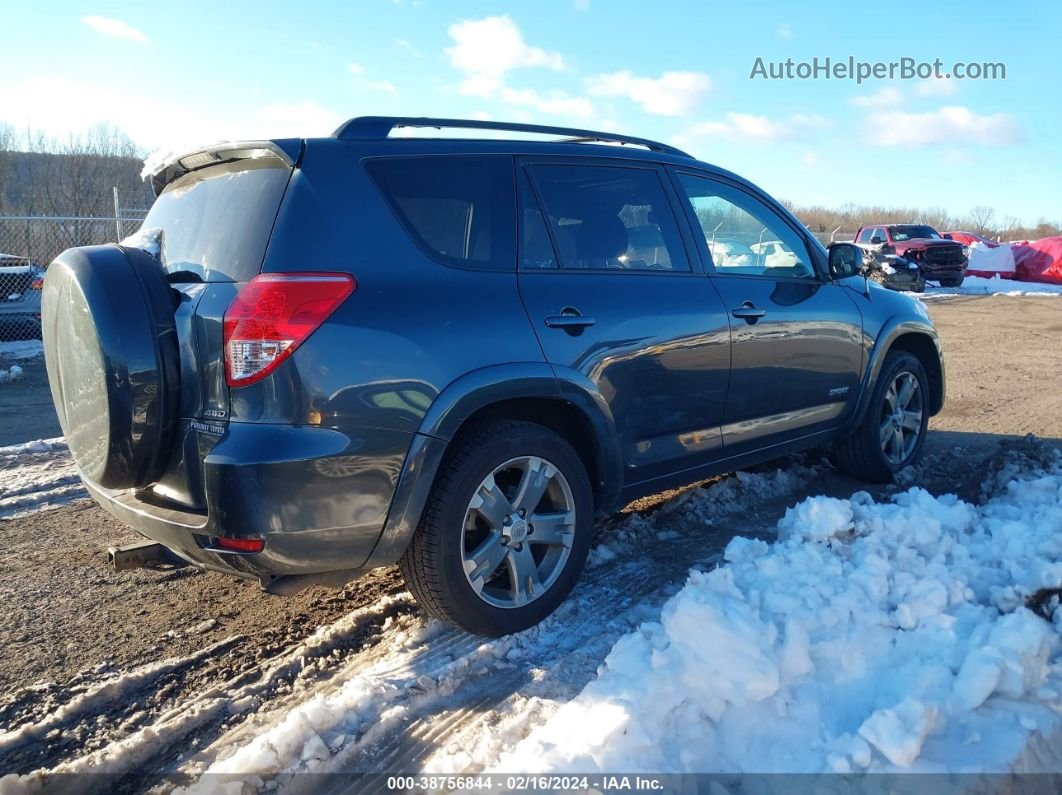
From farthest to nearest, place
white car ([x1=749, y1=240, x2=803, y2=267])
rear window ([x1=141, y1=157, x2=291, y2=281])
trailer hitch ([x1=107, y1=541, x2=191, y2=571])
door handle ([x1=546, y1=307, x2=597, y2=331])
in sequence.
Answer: white car ([x1=749, y1=240, x2=803, y2=267])
door handle ([x1=546, y1=307, x2=597, y2=331])
trailer hitch ([x1=107, y1=541, x2=191, y2=571])
rear window ([x1=141, y1=157, x2=291, y2=281])

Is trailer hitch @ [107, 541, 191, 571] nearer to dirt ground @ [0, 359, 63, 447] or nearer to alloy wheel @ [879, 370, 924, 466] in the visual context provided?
dirt ground @ [0, 359, 63, 447]

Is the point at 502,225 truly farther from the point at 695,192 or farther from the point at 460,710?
the point at 460,710

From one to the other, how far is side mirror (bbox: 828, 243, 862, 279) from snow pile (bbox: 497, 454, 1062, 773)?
5.87ft

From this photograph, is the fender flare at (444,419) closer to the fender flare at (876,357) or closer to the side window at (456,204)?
the side window at (456,204)

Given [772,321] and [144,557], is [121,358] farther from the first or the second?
[772,321]

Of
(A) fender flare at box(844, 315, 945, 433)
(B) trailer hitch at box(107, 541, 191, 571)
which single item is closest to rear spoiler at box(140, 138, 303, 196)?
(B) trailer hitch at box(107, 541, 191, 571)

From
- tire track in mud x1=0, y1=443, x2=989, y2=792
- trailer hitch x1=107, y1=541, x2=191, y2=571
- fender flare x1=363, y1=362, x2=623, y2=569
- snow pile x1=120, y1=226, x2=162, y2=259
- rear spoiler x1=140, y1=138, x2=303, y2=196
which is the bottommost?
tire track in mud x1=0, y1=443, x2=989, y2=792

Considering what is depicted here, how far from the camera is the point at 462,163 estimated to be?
10.5 ft

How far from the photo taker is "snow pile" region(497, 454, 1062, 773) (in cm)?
234

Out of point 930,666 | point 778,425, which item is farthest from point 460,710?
point 778,425

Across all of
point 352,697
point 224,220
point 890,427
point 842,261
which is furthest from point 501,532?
point 890,427

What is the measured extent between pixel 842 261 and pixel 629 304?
74.2 inches

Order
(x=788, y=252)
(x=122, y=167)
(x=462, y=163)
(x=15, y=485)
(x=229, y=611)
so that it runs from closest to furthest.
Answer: (x=462, y=163) → (x=229, y=611) → (x=788, y=252) → (x=15, y=485) → (x=122, y=167)

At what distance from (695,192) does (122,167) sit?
2454 centimetres
